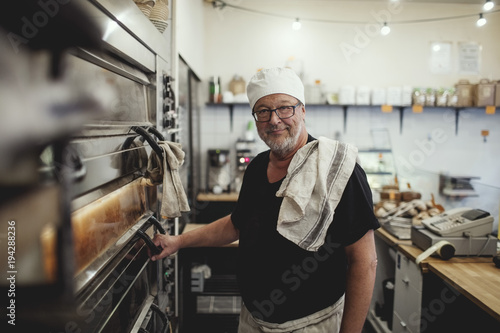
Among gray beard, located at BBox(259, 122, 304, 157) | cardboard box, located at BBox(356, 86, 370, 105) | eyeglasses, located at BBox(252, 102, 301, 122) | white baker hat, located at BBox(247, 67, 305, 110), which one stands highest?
cardboard box, located at BBox(356, 86, 370, 105)

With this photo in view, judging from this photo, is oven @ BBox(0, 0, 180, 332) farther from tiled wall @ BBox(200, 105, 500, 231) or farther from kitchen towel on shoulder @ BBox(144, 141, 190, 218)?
tiled wall @ BBox(200, 105, 500, 231)

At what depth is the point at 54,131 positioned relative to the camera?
0.62 metres

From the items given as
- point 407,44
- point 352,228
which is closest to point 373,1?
point 407,44

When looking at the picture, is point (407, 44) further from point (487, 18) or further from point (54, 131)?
point (54, 131)

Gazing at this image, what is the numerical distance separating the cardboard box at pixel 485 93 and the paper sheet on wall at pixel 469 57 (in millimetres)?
410

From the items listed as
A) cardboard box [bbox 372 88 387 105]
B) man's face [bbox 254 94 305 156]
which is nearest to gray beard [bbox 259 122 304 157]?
man's face [bbox 254 94 305 156]

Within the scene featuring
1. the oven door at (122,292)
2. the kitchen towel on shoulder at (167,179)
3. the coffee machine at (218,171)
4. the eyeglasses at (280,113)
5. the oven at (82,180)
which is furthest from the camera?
the coffee machine at (218,171)

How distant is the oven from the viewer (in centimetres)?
59

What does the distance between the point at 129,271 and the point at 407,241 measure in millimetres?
2242

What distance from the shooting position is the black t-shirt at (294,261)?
134cm

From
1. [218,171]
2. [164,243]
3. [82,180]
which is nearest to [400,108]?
[218,171]

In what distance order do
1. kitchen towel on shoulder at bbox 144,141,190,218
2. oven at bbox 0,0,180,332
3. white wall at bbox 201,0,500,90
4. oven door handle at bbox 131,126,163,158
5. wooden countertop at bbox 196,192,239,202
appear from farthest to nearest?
white wall at bbox 201,0,500,90 → wooden countertop at bbox 196,192,239,202 → kitchen towel on shoulder at bbox 144,141,190,218 → oven door handle at bbox 131,126,163,158 → oven at bbox 0,0,180,332

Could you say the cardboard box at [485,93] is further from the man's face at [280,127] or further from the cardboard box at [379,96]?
the man's face at [280,127]

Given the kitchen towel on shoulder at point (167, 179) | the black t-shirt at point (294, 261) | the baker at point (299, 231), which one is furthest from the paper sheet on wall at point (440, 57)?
the kitchen towel on shoulder at point (167, 179)
